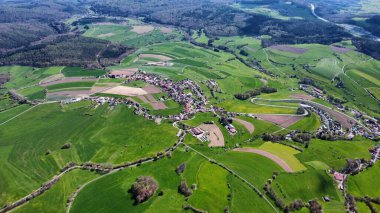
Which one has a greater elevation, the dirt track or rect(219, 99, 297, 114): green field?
the dirt track

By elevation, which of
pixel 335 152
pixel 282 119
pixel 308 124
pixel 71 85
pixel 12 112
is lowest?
pixel 308 124

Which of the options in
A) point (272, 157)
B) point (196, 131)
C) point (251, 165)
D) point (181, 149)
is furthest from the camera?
point (196, 131)

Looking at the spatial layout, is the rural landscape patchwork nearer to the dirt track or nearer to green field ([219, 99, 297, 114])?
the dirt track

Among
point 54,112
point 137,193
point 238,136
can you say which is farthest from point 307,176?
point 54,112

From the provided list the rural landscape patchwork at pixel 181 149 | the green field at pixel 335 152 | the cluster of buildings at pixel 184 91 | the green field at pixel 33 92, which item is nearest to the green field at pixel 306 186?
the rural landscape patchwork at pixel 181 149

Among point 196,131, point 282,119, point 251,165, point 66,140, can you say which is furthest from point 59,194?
point 282,119

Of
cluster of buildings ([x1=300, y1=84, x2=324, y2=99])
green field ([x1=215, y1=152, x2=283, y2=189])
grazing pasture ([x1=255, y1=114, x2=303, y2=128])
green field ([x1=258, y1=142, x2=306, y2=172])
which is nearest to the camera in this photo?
green field ([x1=215, y1=152, x2=283, y2=189])

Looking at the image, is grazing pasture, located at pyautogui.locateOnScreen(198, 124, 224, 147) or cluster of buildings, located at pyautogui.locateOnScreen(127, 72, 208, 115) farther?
cluster of buildings, located at pyautogui.locateOnScreen(127, 72, 208, 115)

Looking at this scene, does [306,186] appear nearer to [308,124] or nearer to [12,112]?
[308,124]

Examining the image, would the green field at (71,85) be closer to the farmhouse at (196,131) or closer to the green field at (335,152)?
the farmhouse at (196,131)

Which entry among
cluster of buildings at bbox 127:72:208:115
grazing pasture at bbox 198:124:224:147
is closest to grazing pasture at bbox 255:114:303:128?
grazing pasture at bbox 198:124:224:147

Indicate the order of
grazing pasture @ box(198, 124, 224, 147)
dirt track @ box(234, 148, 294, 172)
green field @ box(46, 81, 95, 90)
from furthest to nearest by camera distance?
green field @ box(46, 81, 95, 90) → grazing pasture @ box(198, 124, 224, 147) → dirt track @ box(234, 148, 294, 172)

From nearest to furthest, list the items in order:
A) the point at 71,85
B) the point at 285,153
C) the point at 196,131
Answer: the point at 285,153
the point at 196,131
the point at 71,85
